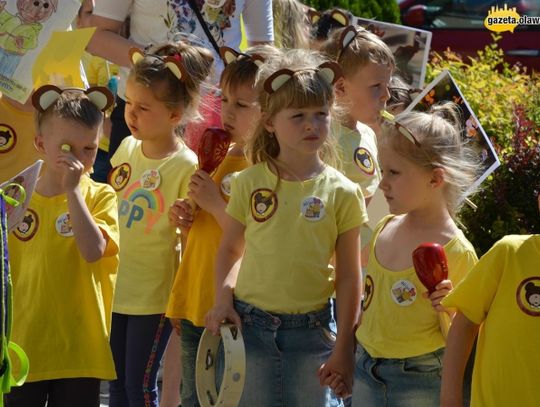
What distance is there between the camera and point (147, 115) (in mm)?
4836

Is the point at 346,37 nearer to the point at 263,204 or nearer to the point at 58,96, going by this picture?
the point at 263,204

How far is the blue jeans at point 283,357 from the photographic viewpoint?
4.02 metres

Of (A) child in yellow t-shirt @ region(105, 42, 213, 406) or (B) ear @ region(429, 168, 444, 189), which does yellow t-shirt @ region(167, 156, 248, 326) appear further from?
(B) ear @ region(429, 168, 444, 189)

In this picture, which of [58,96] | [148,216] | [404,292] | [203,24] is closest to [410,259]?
[404,292]

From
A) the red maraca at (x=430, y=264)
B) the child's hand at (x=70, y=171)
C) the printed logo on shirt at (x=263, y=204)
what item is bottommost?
the red maraca at (x=430, y=264)

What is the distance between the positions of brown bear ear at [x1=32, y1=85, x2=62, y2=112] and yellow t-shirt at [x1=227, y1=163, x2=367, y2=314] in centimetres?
84

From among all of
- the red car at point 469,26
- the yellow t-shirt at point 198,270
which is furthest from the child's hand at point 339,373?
the red car at point 469,26

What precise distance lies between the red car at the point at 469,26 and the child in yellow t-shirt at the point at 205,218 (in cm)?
741

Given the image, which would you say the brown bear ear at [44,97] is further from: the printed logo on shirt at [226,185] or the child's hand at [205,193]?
the printed logo on shirt at [226,185]

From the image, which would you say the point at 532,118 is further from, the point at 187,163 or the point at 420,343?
the point at 420,343

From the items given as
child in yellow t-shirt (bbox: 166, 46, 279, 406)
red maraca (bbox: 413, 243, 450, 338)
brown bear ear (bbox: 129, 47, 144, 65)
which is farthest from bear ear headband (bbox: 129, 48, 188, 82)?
red maraca (bbox: 413, 243, 450, 338)

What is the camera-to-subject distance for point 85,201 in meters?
4.28

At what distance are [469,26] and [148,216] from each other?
8942 millimetres

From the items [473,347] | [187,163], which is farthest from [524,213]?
[473,347]
